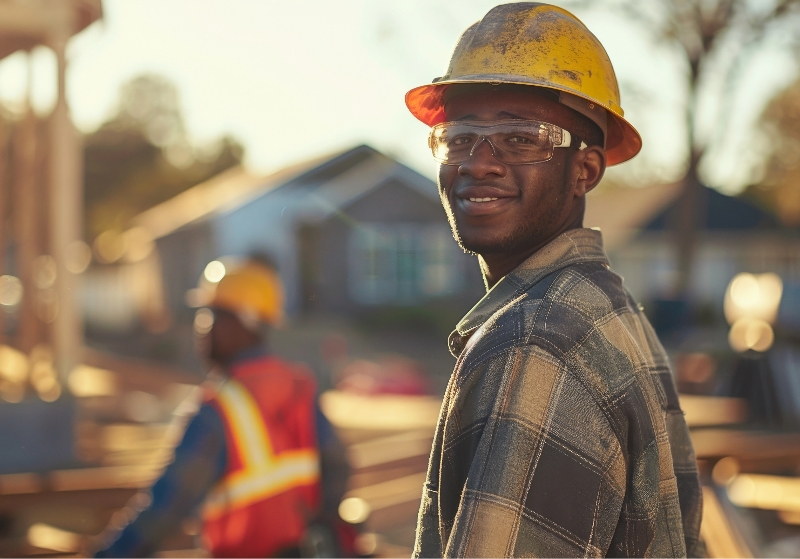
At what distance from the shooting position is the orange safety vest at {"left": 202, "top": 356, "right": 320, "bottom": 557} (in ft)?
12.8

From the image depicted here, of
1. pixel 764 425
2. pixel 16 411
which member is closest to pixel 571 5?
pixel 764 425

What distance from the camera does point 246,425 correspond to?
3.93 meters

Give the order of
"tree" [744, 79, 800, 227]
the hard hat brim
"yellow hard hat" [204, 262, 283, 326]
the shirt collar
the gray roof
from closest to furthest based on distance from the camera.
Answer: the shirt collar < the hard hat brim < "yellow hard hat" [204, 262, 283, 326] < "tree" [744, 79, 800, 227] < the gray roof

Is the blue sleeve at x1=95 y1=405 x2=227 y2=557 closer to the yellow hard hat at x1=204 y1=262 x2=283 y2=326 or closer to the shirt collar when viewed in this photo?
the yellow hard hat at x1=204 y1=262 x2=283 y2=326

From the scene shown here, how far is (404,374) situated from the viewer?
1831 cm

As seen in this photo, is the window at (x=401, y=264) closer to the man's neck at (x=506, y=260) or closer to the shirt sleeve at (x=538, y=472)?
the man's neck at (x=506, y=260)

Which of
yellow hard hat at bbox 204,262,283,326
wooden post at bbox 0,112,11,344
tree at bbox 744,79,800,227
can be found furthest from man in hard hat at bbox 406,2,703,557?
tree at bbox 744,79,800,227

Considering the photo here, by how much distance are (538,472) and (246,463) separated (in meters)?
2.35

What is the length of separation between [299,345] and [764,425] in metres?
15.1

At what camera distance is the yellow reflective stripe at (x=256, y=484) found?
3896mm

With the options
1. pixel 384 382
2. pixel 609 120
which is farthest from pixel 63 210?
pixel 384 382

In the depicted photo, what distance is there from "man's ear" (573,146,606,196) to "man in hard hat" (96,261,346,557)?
2.06 metres

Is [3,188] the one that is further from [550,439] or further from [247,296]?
[550,439]

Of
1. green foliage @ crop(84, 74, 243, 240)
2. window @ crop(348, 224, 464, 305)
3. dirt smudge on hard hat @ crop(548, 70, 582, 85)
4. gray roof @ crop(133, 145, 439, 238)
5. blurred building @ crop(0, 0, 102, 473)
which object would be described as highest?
green foliage @ crop(84, 74, 243, 240)
